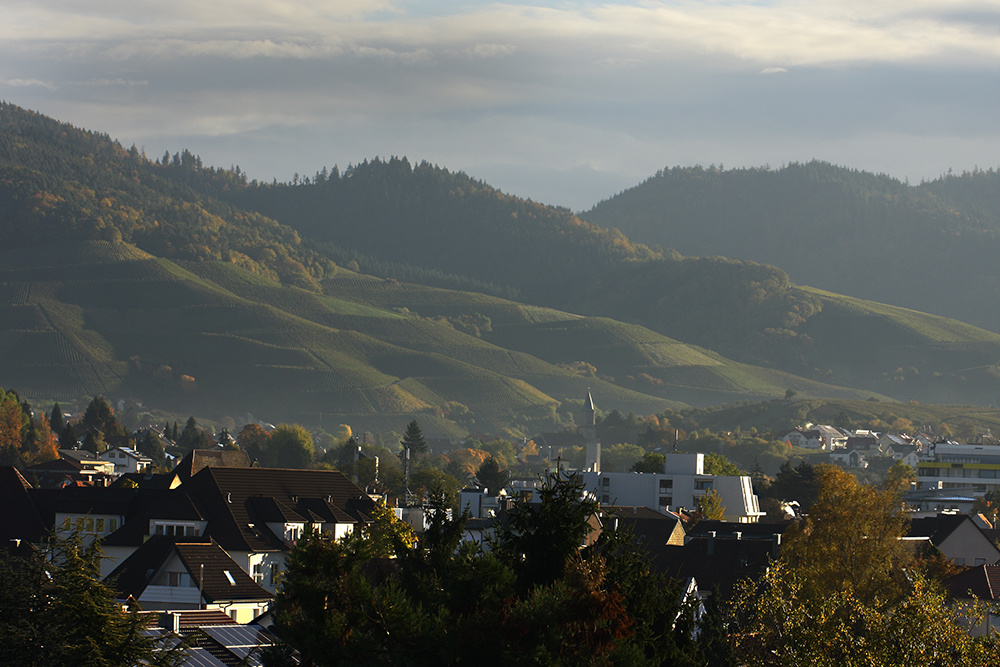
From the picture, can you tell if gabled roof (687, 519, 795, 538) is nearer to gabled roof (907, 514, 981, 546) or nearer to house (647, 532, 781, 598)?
house (647, 532, 781, 598)

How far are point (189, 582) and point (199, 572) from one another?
0.77 m

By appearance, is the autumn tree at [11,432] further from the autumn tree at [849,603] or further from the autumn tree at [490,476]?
the autumn tree at [849,603]

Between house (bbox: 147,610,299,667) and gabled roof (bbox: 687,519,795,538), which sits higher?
house (bbox: 147,610,299,667)

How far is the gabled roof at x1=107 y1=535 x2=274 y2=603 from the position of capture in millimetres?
50625

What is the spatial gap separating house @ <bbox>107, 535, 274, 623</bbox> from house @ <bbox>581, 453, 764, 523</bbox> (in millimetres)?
58361

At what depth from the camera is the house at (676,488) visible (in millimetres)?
108938

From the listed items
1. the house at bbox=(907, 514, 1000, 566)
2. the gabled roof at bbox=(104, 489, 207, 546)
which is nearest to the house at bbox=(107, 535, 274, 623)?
the gabled roof at bbox=(104, 489, 207, 546)

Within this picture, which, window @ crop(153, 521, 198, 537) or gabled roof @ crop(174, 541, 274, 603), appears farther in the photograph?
window @ crop(153, 521, 198, 537)

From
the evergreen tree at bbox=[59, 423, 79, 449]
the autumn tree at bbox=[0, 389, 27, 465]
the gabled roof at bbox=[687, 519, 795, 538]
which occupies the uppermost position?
the gabled roof at bbox=[687, 519, 795, 538]

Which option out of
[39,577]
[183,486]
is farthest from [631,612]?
[183,486]

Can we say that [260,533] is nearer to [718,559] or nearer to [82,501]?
[82,501]

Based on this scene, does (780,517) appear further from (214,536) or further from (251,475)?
(214,536)

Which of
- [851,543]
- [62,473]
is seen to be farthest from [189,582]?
[62,473]

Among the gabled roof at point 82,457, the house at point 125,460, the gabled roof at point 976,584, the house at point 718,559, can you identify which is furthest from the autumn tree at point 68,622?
the house at point 125,460
